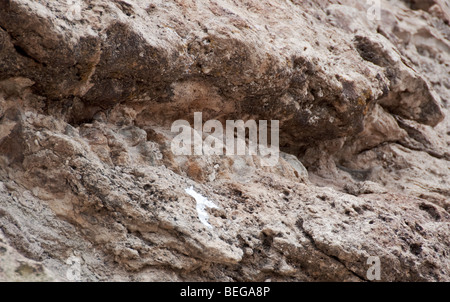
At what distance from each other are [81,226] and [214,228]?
0.73 meters

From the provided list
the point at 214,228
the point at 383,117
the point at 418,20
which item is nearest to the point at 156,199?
the point at 214,228

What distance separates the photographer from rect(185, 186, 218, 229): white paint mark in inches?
120

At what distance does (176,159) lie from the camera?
3.47 m

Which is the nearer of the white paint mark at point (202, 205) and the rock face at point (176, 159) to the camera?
the rock face at point (176, 159)

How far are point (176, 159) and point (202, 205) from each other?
44 cm

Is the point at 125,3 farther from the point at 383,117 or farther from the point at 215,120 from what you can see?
the point at 383,117

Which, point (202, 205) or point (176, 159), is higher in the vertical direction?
point (176, 159)

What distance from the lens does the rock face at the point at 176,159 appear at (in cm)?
283

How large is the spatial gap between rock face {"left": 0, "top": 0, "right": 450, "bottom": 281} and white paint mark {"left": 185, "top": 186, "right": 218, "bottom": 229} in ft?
0.03

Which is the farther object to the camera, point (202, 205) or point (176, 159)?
point (176, 159)

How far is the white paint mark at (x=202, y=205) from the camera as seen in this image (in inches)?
120

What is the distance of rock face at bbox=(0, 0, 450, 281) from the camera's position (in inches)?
111

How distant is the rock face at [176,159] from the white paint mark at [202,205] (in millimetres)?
10

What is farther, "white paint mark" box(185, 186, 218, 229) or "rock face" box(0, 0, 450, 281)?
"white paint mark" box(185, 186, 218, 229)
